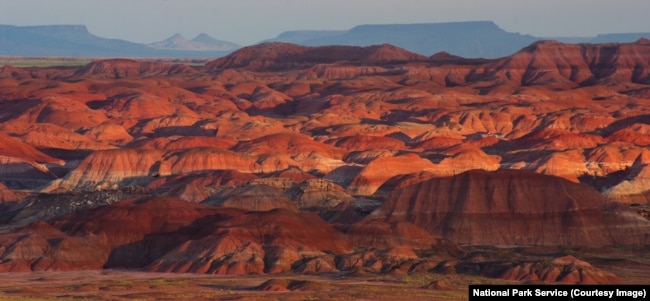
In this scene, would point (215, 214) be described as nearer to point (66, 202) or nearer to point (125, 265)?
point (125, 265)

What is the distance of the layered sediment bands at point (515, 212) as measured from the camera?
11706cm

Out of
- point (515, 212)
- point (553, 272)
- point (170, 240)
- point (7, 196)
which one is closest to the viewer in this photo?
point (553, 272)

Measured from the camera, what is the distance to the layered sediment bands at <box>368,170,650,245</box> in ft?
384

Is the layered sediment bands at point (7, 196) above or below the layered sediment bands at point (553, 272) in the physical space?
below

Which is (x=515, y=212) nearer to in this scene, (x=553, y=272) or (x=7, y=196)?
(x=553, y=272)

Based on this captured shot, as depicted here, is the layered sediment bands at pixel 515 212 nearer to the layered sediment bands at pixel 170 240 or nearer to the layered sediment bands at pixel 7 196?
the layered sediment bands at pixel 170 240

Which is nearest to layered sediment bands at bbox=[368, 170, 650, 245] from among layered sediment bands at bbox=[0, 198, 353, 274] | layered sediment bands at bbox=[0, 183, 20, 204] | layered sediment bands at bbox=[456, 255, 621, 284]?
layered sediment bands at bbox=[0, 198, 353, 274]

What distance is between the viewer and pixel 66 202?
12494 centimetres

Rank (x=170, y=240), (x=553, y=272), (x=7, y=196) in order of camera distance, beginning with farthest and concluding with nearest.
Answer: (x=7, y=196), (x=170, y=240), (x=553, y=272)

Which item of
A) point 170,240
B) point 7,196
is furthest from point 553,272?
point 7,196

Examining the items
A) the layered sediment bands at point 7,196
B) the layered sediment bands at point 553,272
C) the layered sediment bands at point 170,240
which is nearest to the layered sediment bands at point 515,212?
the layered sediment bands at point 170,240

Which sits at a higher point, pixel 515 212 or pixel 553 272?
pixel 553 272

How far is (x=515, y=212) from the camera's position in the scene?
120m

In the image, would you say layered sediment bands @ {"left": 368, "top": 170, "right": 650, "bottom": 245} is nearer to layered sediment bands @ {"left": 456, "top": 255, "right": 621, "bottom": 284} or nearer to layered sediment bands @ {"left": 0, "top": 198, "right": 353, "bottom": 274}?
layered sediment bands @ {"left": 0, "top": 198, "right": 353, "bottom": 274}
